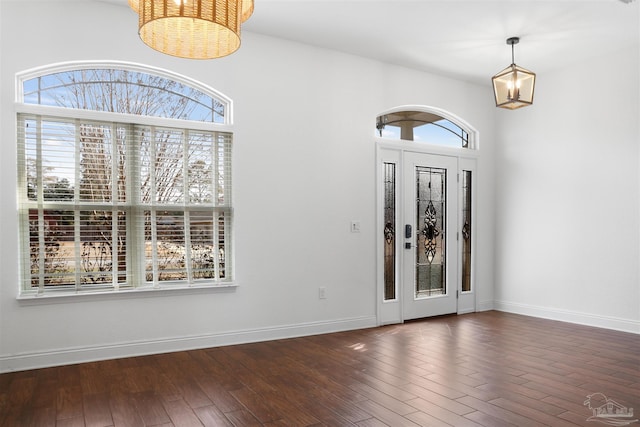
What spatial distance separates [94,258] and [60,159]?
846 millimetres

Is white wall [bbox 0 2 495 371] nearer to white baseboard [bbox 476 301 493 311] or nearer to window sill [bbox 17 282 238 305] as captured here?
window sill [bbox 17 282 238 305]

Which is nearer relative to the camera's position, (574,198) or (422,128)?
(574,198)

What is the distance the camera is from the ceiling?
12.6 ft

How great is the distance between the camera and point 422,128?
5562 millimetres

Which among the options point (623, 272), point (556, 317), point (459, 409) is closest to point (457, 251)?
point (556, 317)

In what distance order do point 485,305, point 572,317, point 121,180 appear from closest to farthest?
point 121,180
point 572,317
point 485,305

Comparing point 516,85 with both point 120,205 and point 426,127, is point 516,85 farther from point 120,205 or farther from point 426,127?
point 120,205

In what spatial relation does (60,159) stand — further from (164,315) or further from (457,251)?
(457,251)

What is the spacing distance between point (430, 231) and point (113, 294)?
361cm

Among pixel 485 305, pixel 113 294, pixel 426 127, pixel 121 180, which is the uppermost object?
pixel 426 127

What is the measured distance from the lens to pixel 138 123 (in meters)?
3.90

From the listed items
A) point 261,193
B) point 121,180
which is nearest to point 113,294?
point 121,180

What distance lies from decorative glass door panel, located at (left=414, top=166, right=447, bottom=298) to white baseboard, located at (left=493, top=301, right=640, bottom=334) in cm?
97

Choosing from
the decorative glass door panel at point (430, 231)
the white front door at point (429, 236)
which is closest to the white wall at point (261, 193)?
the white front door at point (429, 236)
